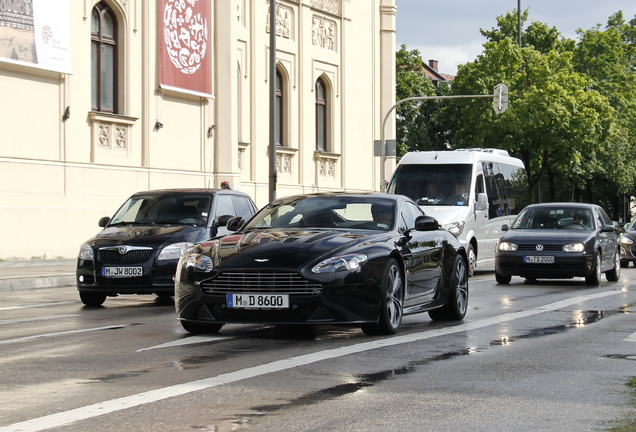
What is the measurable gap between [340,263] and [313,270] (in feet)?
0.95

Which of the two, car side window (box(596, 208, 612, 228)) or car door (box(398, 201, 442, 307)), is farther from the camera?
car side window (box(596, 208, 612, 228))

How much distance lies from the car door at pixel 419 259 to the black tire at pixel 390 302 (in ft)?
0.84

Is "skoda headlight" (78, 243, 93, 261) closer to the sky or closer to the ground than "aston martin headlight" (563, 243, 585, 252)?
closer to the sky

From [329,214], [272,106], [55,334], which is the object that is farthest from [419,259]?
[272,106]

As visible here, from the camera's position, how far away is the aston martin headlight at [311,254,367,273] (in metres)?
10.7

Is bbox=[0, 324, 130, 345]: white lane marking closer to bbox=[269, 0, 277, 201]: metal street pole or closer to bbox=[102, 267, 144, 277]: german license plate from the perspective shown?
bbox=[102, 267, 144, 277]: german license plate

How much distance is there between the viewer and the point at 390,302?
447 inches

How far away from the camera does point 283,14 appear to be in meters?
41.2

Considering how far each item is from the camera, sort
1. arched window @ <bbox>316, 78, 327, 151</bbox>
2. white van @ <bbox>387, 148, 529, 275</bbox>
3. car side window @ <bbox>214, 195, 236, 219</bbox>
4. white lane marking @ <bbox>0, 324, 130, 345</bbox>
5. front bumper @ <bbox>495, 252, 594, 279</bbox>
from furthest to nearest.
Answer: arched window @ <bbox>316, 78, 327, 151</bbox> < white van @ <bbox>387, 148, 529, 275</bbox> < front bumper @ <bbox>495, 252, 594, 279</bbox> < car side window @ <bbox>214, 195, 236, 219</bbox> < white lane marking @ <bbox>0, 324, 130, 345</bbox>

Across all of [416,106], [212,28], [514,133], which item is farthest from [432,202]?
[416,106]

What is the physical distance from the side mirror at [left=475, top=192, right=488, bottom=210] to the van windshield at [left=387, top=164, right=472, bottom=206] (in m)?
0.25

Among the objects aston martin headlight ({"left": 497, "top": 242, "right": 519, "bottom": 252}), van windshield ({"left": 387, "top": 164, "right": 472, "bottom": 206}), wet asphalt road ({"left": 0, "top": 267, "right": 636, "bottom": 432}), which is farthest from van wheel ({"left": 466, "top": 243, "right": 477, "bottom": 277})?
wet asphalt road ({"left": 0, "top": 267, "right": 636, "bottom": 432})

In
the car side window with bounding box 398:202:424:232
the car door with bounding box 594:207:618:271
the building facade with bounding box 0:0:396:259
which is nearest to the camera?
the car side window with bounding box 398:202:424:232

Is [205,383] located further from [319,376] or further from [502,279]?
[502,279]
